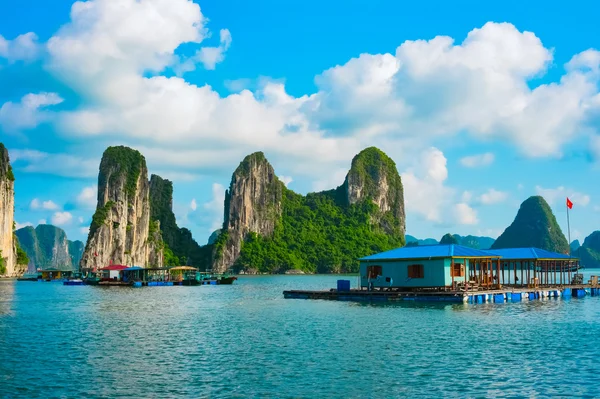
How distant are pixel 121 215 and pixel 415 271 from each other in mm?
139457

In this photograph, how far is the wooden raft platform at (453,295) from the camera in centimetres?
5409

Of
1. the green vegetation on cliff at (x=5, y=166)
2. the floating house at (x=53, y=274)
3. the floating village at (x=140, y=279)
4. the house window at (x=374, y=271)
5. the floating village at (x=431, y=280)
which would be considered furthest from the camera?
the green vegetation on cliff at (x=5, y=166)

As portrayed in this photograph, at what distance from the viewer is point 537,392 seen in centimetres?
2036

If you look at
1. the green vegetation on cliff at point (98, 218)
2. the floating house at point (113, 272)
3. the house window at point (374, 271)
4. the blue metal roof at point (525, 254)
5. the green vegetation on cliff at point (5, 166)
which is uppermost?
the green vegetation on cliff at point (5, 166)

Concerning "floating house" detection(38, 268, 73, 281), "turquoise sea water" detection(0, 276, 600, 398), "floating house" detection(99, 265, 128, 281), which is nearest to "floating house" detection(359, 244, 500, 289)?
"turquoise sea water" detection(0, 276, 600, 398)

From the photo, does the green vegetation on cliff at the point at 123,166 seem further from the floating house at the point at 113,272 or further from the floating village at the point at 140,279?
the floating house at the point at 113,272

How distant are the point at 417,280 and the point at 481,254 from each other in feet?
22.2

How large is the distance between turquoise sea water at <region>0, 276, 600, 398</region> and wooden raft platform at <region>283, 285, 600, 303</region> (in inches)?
206

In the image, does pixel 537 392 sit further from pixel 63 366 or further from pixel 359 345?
pixel 63 366

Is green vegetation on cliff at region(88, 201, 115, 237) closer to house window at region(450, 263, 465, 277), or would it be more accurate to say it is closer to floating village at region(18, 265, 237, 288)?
floating village at region(18, 265, 237, 288)

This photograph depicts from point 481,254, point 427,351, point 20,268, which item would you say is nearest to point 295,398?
point 427,351

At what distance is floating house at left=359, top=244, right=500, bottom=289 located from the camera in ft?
183

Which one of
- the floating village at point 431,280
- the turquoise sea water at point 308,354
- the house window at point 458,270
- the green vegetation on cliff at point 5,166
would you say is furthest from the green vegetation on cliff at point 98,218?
the house window at point 458,270

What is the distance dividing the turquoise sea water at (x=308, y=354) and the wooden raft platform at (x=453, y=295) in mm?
5245
